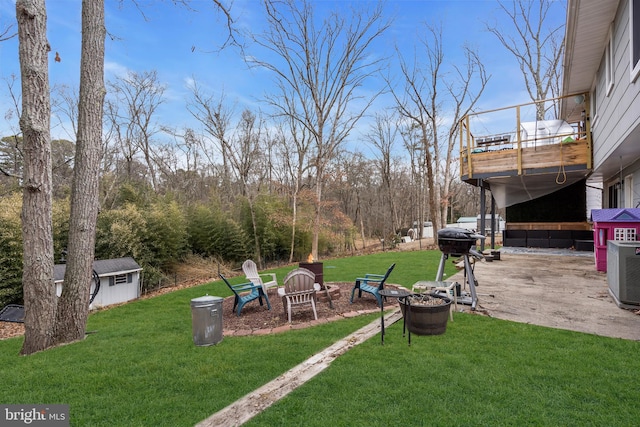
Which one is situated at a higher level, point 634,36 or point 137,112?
point 137,112

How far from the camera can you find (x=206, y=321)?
3355 mm

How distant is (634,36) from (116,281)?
935 centimetres

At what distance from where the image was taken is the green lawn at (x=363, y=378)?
204cm

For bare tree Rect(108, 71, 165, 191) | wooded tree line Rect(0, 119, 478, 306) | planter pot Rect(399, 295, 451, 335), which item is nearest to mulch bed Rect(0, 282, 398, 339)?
planter pot Rect(399, 295, 451, 335)

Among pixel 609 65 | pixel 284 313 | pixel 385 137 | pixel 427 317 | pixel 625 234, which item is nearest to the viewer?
pixel 427 317

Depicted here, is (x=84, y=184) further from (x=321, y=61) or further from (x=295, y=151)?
(x=295, y=151)

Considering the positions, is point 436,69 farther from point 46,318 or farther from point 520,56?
point 46,318

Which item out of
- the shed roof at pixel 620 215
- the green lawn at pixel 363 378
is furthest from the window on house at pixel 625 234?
the green lawn at pixel 363 378

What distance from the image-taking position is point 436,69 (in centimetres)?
1565

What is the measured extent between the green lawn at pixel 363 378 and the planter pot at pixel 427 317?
0.32ft

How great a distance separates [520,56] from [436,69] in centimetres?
458

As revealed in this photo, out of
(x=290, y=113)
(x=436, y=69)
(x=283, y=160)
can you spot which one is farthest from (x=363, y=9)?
(x=283, y=160)

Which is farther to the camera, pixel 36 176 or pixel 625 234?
pixel 625 234

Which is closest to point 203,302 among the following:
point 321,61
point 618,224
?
point 618,224
